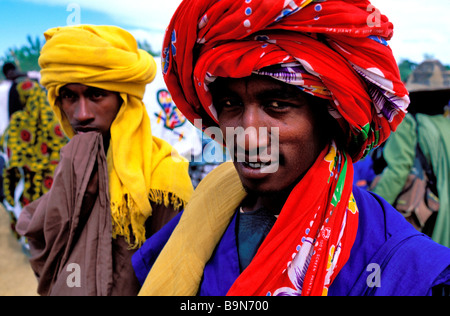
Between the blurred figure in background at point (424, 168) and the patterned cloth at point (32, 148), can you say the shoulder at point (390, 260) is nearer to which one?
the blurred figure in background at point (424, 168)

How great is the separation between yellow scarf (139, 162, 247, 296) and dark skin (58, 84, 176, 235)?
60 cm

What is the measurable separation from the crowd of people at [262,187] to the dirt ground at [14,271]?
3.71 m

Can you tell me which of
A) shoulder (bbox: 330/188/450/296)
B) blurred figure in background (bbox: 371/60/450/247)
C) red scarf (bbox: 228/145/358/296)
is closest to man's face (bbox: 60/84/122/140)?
red scarf (bbox: 228/145/358/296)

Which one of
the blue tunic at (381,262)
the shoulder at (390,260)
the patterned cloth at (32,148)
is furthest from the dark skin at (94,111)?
the patterned cloth at (32,148)

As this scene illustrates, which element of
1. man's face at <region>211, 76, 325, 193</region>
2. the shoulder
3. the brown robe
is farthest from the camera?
the brown robe

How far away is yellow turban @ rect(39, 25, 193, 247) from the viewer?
2266 mm

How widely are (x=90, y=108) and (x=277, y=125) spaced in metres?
1.54

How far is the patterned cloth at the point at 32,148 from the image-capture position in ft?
17.2

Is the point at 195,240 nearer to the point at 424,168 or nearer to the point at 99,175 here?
the point at 99,175

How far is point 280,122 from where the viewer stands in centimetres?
138

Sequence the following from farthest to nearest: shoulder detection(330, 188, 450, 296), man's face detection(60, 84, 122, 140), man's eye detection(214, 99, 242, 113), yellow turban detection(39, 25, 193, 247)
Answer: man's face detection(60, 84, 122, 140), yellow turban detection(39, 25, 193, 247), man's eye detection(214, 99, 242, 113), shoulder detection(330, 188, 450, 296)

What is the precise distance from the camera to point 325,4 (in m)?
1.26

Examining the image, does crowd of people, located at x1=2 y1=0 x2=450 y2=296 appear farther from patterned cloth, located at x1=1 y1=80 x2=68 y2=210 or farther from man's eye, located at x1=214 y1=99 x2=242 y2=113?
patterned cloth, located at x1=1 y1=80 x2=68 y2=210
